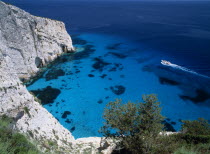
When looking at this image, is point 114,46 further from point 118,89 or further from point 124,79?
point 118,89

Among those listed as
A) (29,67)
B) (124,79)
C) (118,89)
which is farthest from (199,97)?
(29,67)

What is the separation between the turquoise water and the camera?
82.5 ft

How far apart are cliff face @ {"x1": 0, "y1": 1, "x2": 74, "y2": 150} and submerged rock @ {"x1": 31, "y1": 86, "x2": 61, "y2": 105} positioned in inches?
194

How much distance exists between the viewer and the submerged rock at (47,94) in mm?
27575

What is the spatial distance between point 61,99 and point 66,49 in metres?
22.6

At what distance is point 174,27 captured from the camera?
78.2m

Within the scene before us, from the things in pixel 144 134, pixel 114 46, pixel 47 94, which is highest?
pixel 144 134

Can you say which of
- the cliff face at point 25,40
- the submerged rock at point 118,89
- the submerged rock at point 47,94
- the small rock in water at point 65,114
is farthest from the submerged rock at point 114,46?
the small rock in water at point 65,114

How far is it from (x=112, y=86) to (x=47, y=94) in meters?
12.5

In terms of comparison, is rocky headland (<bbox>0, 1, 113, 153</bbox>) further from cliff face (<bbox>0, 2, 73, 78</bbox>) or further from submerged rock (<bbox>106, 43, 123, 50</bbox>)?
submerged rock (<bbox>106, 43, 123, 50</bbox>)

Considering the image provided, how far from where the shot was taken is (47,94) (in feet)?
95.6

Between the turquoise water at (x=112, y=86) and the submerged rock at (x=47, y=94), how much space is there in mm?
658

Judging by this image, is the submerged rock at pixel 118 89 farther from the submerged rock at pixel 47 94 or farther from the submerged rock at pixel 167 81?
the submerged rock at pixel 47 94

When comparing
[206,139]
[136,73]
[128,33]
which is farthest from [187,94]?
[128,33]
